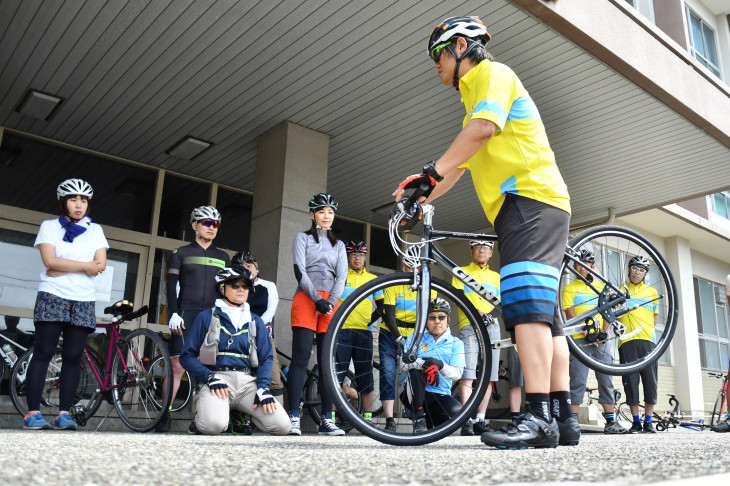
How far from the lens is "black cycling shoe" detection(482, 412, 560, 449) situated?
7.40 feet

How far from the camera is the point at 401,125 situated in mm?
6965

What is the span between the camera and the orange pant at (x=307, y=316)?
4.32m

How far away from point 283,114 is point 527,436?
17.3ft

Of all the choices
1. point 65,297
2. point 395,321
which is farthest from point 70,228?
point 395,321

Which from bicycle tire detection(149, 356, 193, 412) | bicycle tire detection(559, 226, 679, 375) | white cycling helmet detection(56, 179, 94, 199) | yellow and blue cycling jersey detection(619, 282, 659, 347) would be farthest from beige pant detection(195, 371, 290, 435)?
yellow and blue cycling jersey detection(619, 282, 659, 347)

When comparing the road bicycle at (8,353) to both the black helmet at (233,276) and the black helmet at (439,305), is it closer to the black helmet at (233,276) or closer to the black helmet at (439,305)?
the black helmet at (233,276)

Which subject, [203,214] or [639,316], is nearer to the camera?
[639,316]

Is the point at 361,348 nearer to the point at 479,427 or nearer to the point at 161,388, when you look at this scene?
the point at 479,427

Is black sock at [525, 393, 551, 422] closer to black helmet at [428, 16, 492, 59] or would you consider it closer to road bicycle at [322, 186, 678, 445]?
road bicycle at [322, 186, 678, 445]

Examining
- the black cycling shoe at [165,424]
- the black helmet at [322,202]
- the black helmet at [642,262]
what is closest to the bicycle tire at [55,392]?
the black cycling shoe at [165,424]

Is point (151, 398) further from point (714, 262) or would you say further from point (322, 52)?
point (714, 262)

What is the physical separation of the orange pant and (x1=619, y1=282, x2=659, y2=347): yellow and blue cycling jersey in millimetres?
1969

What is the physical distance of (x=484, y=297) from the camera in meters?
2.87

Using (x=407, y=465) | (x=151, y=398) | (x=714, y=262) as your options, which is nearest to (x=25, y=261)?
(x=151, y=398)
